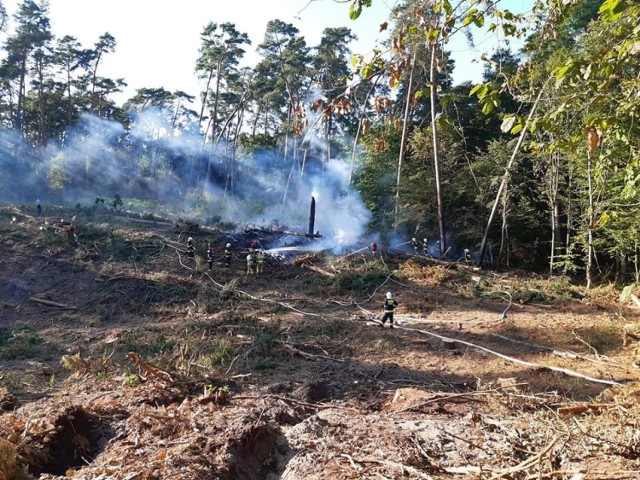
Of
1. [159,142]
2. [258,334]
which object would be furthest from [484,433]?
[159,142]

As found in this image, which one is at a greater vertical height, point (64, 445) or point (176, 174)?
point (176, 174)

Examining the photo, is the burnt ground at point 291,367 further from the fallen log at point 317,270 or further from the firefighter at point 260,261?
the firefighter at point 260,261

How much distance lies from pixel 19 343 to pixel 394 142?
72.2ft

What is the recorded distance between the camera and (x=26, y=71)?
39.6m

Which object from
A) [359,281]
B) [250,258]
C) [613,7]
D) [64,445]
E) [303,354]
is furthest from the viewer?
[250,258]

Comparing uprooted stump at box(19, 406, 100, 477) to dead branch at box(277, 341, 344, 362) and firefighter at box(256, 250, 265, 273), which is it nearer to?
dead branch at box(277, 341, 344, 362)

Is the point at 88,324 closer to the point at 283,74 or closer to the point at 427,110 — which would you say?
the point at 427,110

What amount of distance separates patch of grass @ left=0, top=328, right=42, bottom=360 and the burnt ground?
0.06m

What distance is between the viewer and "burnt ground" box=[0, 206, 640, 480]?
12.5ft

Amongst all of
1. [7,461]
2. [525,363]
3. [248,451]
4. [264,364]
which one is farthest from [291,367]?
[7,461]

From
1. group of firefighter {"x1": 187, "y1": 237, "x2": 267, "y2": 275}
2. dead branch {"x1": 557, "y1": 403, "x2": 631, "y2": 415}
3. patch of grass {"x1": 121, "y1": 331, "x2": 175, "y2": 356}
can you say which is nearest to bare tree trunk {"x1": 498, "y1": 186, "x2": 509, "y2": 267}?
group of firefighter {"x1": 187, "y1": 237, "x2": 267, "y2": 275}

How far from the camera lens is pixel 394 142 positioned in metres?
27.7

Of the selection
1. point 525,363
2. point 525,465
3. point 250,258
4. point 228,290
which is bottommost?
point 228,290

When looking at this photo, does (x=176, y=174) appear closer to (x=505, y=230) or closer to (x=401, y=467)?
(x=505, y=230)
